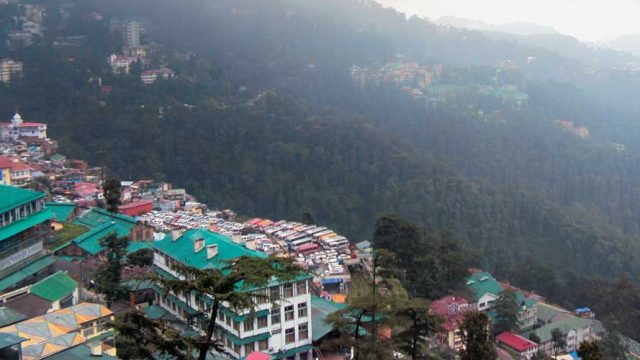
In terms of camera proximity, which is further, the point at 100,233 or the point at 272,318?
the point at 100,233

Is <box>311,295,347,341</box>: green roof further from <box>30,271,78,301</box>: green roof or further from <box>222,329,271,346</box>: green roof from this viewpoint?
<box>30,271,78,301</box>: green roof

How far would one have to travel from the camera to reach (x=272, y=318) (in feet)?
48.6

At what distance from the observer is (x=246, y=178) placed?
43312 millimetres

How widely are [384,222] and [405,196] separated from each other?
65.9 ft

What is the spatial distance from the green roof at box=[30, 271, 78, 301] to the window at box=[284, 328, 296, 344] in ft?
17.4

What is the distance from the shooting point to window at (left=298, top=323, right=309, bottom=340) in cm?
1537

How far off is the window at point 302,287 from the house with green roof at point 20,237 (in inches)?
273

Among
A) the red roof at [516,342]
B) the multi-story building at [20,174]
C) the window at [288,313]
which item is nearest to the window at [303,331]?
the window at [288,313]

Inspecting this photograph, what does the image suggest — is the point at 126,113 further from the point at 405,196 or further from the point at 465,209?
the point at 465,209

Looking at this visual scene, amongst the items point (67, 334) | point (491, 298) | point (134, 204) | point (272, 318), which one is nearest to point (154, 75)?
point (134, 204)

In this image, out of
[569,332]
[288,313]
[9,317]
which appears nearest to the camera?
[9,317]

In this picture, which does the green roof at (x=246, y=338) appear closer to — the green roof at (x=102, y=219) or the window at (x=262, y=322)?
the window at (x=262, y=322)

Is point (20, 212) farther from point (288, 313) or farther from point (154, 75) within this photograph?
point (154, 75)

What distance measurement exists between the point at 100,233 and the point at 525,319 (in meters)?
15.7
